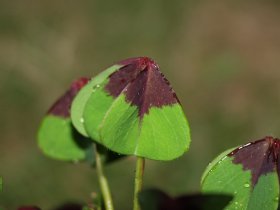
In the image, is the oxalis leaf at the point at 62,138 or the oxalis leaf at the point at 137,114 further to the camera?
the oxalis leaf at the point at 62,138

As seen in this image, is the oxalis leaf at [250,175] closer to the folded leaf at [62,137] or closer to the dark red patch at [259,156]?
the dark red patch at [259,156]

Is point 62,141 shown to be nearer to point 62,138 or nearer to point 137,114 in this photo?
point 62,138

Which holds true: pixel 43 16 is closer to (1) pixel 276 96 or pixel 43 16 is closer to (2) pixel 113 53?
(2) pixel 113 53

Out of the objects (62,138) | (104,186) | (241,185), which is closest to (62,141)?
(62,138)

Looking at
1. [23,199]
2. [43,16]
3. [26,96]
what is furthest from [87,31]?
[23,199]

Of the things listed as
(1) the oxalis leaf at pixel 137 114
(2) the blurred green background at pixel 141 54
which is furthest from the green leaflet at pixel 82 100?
(2) the blurred green background at pixel 141 54

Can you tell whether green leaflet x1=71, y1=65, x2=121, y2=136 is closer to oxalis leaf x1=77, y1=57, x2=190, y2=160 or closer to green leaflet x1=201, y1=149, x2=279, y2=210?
oxalis leaf x1=77, y1=57, x2=190, y2=160
